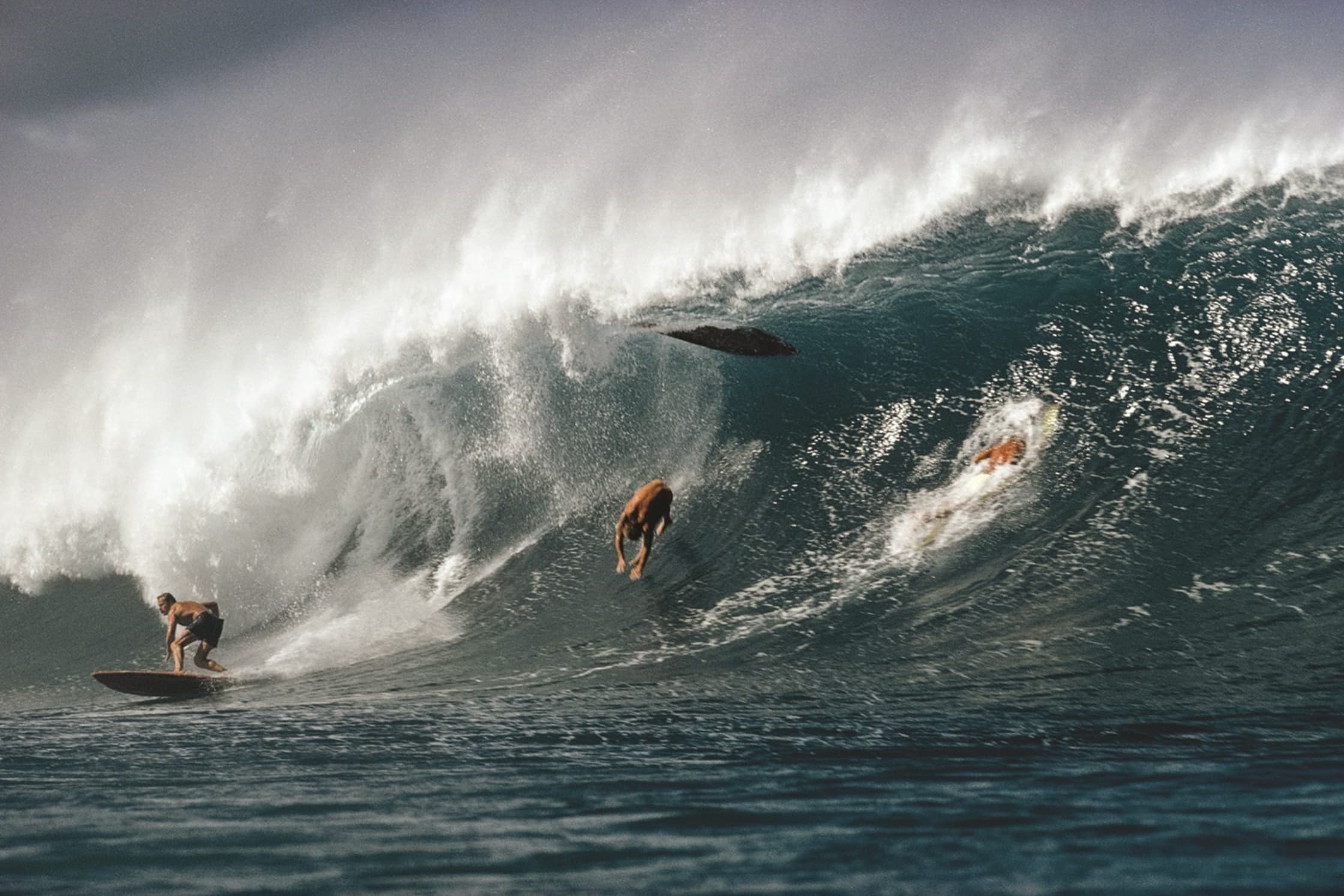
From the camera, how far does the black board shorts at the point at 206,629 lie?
324 inches

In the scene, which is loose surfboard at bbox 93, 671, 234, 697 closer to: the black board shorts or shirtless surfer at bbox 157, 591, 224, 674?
shirtless surfer at bbox 157, 591, 224, 674

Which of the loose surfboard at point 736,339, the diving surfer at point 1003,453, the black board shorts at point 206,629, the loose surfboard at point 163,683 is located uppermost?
the loose surfboard at point 736,339

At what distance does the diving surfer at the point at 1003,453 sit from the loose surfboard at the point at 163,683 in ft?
19.6

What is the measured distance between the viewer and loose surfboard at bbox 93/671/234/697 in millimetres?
7164

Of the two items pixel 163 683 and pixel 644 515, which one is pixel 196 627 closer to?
pixel 163 683

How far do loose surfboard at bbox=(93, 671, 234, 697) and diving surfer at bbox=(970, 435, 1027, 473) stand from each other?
5986mm

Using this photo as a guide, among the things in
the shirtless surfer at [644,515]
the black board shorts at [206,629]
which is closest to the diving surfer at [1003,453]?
the shirtless surfer at [644,515]

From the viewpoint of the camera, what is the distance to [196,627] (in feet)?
27.0

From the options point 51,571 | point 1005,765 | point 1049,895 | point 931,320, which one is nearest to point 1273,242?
point 931,320

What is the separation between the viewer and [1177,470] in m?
8.30

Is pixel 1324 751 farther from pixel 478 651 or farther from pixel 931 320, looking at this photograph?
pixel 931 320

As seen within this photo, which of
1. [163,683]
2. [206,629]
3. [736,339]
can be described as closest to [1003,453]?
[736,339]

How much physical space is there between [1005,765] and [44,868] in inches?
112

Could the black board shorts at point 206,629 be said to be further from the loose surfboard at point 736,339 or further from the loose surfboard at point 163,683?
the loose surfboard at point 736,339
